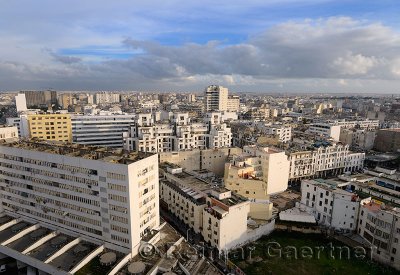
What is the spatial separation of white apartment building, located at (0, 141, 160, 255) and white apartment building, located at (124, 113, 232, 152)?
33340 millimetres

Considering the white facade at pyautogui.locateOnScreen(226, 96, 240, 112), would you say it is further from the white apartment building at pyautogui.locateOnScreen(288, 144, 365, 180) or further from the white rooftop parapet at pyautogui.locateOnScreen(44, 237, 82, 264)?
the white rooftop parapet at pyautogui.locateOnScreen(44, 237, 82, 264)

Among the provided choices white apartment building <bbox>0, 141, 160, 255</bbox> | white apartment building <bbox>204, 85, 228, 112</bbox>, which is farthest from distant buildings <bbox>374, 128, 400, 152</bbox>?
white apartment building <bbox>0, 141, 160, 255</bbox>

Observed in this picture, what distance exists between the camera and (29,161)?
3997 cm

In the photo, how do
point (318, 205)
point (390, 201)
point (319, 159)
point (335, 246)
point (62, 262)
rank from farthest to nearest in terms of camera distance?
point (319, 159), point (318, 205), point (390, 201), point (335, 246), point (62, 262)

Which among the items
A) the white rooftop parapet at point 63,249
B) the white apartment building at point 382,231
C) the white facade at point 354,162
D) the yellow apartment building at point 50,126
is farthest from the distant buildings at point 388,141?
the yellow apartment building at point 50,126

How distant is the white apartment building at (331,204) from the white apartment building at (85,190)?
2724cm

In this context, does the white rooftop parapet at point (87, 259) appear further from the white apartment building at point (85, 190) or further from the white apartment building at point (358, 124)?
the white apartment building at point (358, 124)

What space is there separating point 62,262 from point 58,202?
8.36m

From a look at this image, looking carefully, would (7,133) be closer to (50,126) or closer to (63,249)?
(63,249)

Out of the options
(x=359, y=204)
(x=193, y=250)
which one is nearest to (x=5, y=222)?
(x=193, y=250)

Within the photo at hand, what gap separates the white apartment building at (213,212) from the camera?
39750 millimetres

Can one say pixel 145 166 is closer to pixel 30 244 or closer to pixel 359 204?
pixel 30 244

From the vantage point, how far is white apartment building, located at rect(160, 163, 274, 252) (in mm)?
39750

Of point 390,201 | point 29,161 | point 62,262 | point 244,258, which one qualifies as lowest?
point 244,258
